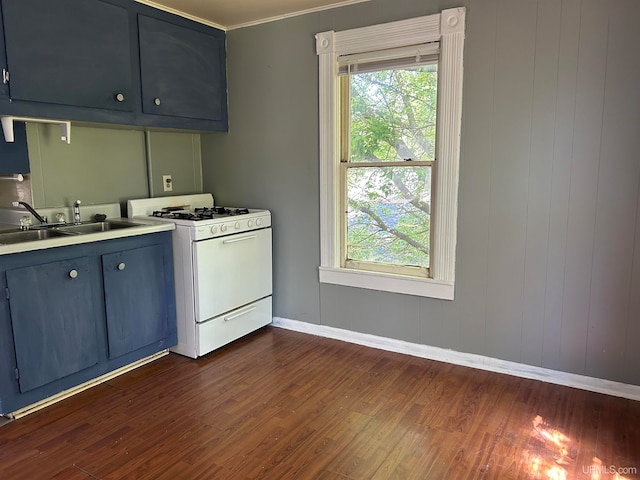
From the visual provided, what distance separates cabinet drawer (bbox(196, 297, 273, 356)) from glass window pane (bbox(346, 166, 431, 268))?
80cm

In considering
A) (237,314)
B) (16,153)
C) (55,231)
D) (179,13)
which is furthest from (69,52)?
(237,314)

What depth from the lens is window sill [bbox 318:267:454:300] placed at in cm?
291

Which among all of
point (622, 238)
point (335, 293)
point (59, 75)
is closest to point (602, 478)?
point (622, 238)

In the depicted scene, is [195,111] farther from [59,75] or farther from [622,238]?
[622,238]

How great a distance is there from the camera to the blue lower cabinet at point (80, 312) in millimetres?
Result: 2238

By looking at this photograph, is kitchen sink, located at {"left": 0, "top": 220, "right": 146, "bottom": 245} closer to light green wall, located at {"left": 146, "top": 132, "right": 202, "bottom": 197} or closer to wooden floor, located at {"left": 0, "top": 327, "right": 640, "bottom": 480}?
light green wall, located at {"left": 146, "top": 132, "right": 202, "bottom": 197}

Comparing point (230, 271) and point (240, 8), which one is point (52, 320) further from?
point (240, 8)

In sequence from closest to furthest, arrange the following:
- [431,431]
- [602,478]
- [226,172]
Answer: [602,478] < [431,431] < [226,172]

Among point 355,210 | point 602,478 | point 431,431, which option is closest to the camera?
point 602,478

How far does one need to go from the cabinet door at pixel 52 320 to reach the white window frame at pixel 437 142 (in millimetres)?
1547

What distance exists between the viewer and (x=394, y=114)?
298 cm

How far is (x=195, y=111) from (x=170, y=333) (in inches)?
61.8

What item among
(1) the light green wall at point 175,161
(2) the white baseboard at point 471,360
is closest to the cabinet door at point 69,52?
(1) the light green wall at point 175,161

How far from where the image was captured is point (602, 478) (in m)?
1.86
